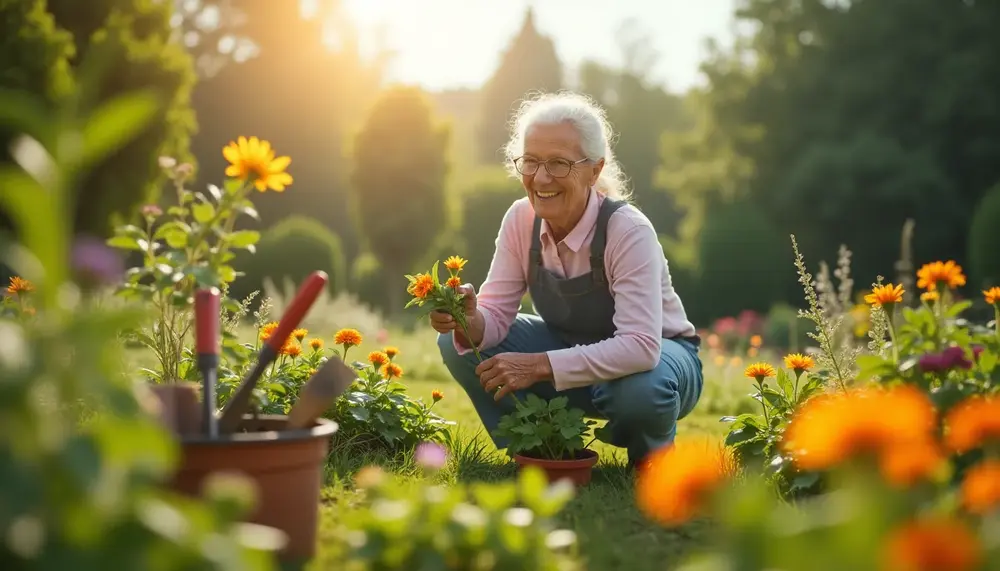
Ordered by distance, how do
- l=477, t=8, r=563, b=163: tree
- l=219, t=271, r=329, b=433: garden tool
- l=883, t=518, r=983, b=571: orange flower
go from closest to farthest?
l=883, t=518, r=983, b=571: orange flower < l=219, t=271, r=329, b=433: garden tool < l=477, t=8, r=563, b=163: tree

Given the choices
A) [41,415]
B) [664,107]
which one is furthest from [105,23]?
[664,107]

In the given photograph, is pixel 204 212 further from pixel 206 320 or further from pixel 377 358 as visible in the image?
pixel 377 358

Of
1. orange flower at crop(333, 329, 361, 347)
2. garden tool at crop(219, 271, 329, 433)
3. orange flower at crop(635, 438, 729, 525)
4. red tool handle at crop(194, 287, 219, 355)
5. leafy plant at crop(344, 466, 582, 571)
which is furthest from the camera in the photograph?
orange flower at crop(333, 329, 361, 347)

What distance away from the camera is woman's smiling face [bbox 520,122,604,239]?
2.87 m

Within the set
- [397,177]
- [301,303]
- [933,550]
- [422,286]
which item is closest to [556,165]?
[422,286]

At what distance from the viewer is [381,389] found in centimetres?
309

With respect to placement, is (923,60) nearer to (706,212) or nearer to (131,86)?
(706,212)

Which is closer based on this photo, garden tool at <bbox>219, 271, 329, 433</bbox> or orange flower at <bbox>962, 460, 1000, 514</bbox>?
orange flower at <bbox>962, 460, 1000, 514</bbox>

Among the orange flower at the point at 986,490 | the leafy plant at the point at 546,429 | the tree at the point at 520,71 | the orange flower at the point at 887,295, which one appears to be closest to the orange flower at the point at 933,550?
the orange flower at the point at 986,490

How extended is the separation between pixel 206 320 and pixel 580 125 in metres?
1.53

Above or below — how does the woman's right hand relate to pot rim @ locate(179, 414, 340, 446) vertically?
above

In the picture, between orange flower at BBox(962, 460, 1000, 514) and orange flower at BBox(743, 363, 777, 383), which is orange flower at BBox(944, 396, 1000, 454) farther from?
orange flower at BBox(743, 363, 777, 383)

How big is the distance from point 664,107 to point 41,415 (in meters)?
35.1

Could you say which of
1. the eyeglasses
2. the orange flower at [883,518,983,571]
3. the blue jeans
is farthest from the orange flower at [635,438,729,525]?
the eyeglasses
